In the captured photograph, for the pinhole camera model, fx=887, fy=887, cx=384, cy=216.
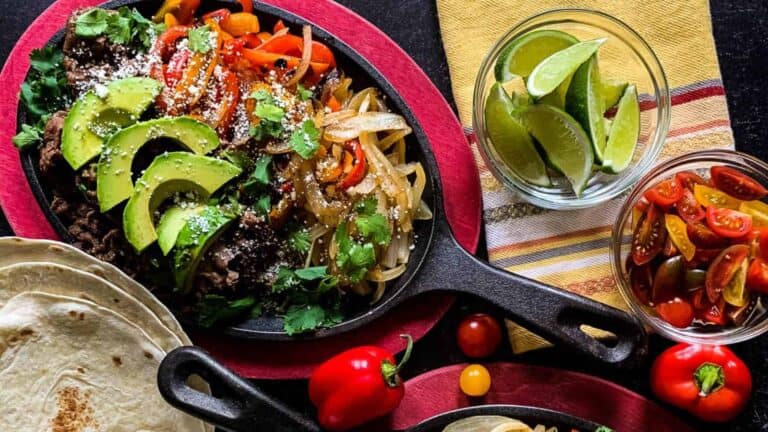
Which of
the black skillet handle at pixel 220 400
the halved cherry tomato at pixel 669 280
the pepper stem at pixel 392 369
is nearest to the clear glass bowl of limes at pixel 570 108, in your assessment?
the halved cherry tomato at pixel 669 280

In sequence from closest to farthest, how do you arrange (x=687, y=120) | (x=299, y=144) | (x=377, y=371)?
(x=299, y=144), (x=377, y=371), (x=687, y=120)

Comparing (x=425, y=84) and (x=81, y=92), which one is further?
(x=425, y=84)

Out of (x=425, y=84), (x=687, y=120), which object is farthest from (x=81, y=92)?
(x=687, y=120)

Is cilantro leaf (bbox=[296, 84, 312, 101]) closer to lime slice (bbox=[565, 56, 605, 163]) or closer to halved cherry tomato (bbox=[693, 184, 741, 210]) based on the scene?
lime slice (bbox=[565, 56, 605, 163])

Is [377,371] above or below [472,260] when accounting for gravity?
below

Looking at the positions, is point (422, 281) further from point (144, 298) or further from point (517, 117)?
point (144, 298)

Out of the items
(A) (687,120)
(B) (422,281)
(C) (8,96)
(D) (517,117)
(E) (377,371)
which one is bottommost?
(E) (377,371)

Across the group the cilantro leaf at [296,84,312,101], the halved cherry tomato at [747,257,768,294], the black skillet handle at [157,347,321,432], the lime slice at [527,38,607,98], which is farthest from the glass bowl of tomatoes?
the black skillet handle at [157,347,321,432]

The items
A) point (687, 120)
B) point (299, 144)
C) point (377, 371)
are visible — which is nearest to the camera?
point (299, 144)
